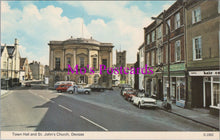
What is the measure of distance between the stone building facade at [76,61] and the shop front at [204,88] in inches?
1062

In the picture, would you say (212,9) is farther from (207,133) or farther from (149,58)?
(149,58)

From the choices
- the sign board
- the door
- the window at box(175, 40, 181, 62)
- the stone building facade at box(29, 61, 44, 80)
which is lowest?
the door

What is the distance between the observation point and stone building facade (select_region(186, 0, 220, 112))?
403 inches

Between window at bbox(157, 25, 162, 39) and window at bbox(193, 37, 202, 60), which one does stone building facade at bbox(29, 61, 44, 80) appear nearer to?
window at bbox(193, 37, 202, 60)

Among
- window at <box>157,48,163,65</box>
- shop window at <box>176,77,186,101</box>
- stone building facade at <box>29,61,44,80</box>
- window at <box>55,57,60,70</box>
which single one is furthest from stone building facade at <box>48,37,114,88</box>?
shop window at <box>176,77,186,101</box>

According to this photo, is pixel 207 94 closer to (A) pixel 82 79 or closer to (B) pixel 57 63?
(A) pixel 82 79

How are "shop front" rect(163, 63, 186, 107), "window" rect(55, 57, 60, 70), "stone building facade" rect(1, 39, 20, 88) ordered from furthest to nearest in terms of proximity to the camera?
"window" rect(55, 57, 60, 70), "stone building facade" rect(1, 39, 20, 88), "shop front" rect(163, 63, 186, 107)

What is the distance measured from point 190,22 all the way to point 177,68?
14.4ft

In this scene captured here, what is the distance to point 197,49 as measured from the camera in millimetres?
12070

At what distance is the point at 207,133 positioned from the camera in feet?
23.4

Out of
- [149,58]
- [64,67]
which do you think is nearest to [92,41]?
[64,67]

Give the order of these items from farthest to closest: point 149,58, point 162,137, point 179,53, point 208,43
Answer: point 149,58, point 179,53, point 208,43, point 162,137

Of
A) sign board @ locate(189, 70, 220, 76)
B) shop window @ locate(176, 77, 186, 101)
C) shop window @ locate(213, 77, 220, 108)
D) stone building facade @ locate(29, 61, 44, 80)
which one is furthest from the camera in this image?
stone building facade @ locate(29, 61, 44, 80)

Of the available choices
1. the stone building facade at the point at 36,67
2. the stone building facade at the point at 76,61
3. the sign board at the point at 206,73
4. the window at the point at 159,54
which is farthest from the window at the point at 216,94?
the stone building facade at the point at 76,61
